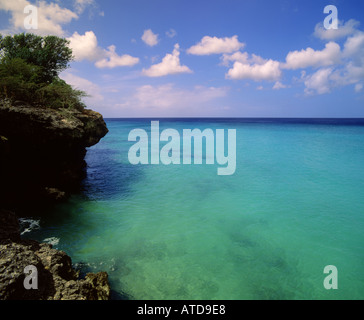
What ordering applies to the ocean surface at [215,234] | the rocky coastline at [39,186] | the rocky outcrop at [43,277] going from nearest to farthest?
the rocky outcrop at [43,277], the rocky coastline at [39,186], the ocean surface at [215,234]

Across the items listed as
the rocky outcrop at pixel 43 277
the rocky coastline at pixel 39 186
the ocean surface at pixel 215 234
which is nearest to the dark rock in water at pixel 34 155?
the rocky coastline at pixel 39 186

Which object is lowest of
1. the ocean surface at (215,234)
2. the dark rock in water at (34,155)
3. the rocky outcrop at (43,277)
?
the ocean surface at (215,234)

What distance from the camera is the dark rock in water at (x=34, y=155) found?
8.74 meters

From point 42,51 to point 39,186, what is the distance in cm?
1062

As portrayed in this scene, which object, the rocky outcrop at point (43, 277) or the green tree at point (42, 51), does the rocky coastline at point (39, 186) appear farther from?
the green tree at point (42, 51)

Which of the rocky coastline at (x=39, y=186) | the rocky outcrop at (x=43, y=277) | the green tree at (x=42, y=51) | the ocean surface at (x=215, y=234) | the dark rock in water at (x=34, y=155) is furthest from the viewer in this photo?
A: the green tree at (x=42, y=51)

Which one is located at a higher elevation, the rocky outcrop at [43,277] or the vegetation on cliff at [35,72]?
the vegetation on cliff at [35,72]

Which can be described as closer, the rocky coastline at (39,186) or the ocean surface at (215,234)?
the rocky coastline at (39,186)

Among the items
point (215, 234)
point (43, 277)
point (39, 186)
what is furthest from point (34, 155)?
point (215, 234)

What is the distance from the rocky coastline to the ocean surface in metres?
1.15

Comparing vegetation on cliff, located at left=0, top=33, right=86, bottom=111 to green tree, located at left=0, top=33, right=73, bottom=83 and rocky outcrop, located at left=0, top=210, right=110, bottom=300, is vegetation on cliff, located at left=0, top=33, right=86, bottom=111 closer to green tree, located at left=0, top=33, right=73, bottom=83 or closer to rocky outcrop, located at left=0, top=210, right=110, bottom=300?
green tree, located at left=0, top=33, right=73, bottom=83

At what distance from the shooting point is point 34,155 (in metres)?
10.2
